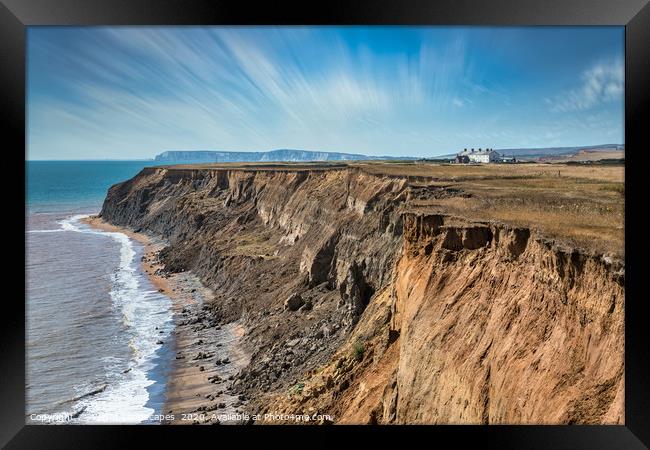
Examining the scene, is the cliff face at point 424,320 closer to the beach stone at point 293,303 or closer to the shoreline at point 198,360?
the beach stone at point 293,303

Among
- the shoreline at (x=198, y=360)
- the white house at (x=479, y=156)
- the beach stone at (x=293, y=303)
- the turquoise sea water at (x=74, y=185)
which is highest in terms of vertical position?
the turquoise sea water at (x=74, y=185)

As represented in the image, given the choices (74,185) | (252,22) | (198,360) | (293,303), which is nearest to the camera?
(252,22)

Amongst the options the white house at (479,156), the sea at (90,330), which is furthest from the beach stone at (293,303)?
the white house at (479,156)

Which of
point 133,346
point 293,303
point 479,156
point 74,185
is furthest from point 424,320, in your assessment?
point 74,185

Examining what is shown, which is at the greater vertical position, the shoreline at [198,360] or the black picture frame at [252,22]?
the black picture frame at [252,22]

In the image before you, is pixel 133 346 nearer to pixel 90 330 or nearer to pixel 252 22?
pixel 90 330

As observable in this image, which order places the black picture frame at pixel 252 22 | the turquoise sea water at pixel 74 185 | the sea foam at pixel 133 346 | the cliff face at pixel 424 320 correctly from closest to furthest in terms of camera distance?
the cliff face at pixel 424 320, the black picture frame at pixel 252 22, the sea foam at pixel 133 346, the turquoise sea water at pixel 74 185
